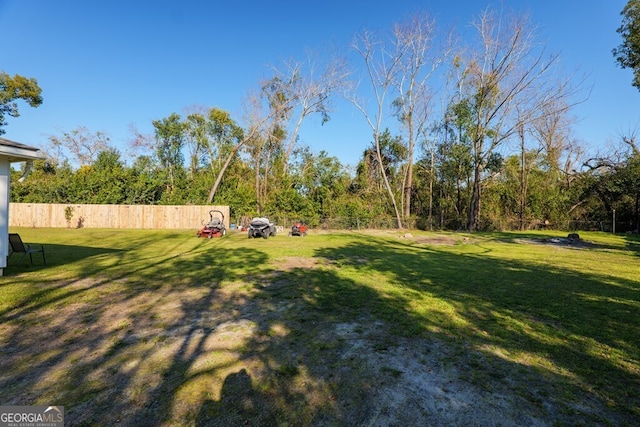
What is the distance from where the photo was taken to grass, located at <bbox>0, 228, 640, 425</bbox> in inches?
81.9

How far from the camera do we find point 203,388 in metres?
2.23

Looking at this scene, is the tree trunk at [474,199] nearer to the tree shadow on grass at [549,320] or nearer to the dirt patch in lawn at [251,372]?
the tree shadow on grass at [549,320]

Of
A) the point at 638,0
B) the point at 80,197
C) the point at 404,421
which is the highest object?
the point at 638,0

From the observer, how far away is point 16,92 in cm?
1903

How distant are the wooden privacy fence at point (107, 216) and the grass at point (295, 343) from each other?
14006 millimetres

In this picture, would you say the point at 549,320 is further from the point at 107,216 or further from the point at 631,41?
the point at 107,216

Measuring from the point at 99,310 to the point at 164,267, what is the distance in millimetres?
3070

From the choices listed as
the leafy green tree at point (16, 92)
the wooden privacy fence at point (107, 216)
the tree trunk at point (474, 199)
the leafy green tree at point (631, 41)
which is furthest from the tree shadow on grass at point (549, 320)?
the leafy green tree at point (16, 92)

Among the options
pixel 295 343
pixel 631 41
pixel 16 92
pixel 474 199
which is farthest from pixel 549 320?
pixel 16 92

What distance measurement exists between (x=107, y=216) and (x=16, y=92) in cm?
962

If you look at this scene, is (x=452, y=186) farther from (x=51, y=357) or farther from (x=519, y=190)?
(x=51, y=357)

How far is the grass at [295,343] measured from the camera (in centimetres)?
208

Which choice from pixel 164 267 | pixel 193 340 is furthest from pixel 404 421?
pixel 164 267

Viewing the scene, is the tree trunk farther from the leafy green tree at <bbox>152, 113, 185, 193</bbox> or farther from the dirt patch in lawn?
the leafy green tree at <bbox>152, 113, 185, 193</bbox>
